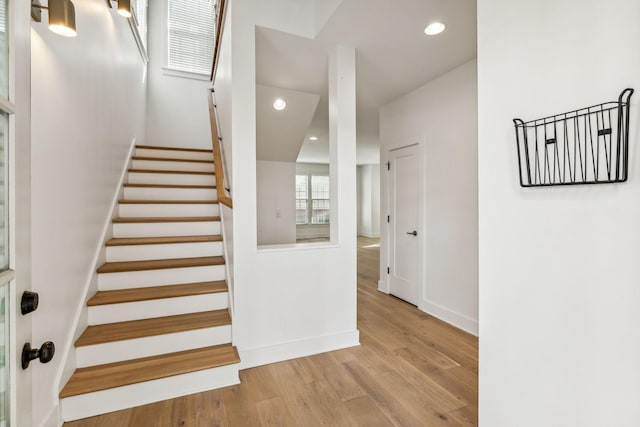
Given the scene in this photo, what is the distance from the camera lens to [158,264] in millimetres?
2492

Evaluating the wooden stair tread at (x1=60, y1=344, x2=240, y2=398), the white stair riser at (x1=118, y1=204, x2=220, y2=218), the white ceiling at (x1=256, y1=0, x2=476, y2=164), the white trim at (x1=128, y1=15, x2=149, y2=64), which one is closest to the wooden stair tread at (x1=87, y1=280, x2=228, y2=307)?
the wooden stair tread at (x1=60, y1=344, x2=240, y2=398)

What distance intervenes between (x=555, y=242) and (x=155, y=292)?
250 cm

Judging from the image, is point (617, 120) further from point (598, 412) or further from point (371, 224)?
point (371, 224)

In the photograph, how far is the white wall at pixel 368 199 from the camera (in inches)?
407

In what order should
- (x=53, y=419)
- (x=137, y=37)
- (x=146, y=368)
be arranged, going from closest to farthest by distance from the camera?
(x=53, y=419) < (x=146, y=368) < (x=137, y=37)

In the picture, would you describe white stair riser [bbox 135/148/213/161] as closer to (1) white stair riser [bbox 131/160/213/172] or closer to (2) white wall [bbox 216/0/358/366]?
(1) white stair riser [bbox 131/160/213/172]

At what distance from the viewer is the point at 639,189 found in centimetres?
74

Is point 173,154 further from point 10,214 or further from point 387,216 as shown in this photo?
point 10,214

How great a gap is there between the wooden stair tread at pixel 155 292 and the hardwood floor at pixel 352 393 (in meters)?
0.70

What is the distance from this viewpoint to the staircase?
5.98 ft

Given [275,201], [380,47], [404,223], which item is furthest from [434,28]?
[275,201]

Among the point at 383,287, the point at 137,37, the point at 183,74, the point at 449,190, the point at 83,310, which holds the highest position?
the point at 183,74

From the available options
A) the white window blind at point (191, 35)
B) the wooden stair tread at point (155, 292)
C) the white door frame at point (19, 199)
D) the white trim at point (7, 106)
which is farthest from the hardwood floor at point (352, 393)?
the white window blind at point (191, 35)

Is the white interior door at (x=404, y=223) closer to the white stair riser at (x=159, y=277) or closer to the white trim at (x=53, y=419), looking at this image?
the white stair riser at (x=159, y=277)
